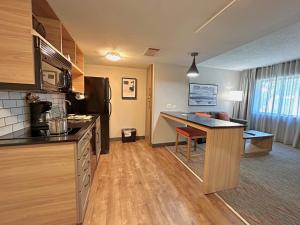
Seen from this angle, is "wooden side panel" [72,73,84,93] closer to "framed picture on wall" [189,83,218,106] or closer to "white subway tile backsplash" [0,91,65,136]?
"white subway tile backsplash" [0,91,65,136]

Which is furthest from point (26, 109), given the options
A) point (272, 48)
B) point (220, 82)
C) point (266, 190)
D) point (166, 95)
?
point (220, 82)

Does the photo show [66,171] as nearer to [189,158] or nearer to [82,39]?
[82,39]

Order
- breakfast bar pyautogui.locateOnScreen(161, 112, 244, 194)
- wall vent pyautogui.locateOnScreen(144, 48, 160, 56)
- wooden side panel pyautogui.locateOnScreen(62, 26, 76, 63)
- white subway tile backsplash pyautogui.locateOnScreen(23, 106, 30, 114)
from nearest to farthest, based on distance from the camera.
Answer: white subway tile backsplash pyautogui.locateOnScreen(23, 106, 30, 114) → breakfast bar pyautogui.locateOnScreen(161, 112, 244, 194) → wooden side panel pyautogui.locateOnScreen(62, 26, 76, 63) → wall vent pyautogui.locateOnScreen(144, 48, 160, 56)

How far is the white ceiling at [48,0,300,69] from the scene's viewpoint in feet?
4.65

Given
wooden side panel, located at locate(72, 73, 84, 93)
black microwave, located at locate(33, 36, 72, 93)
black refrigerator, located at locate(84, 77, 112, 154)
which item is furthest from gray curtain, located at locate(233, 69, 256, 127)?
black microwave, located at locate(33, 36, 72, 93)

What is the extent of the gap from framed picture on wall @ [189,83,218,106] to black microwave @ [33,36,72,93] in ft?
12.5

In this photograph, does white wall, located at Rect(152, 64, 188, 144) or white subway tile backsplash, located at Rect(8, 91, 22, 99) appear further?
white wall, located at Rect(152, 64, 188, 144)

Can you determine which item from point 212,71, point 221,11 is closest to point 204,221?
point 221,11

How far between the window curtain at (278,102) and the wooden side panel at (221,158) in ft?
10.9

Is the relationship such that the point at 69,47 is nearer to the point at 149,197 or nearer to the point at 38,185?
the point at 38,185

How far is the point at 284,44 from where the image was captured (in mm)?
2906

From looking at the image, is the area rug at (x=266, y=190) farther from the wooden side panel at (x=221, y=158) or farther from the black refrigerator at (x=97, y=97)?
the black refrigerator at (x=97, y=97)

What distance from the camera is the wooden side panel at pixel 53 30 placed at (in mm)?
1697

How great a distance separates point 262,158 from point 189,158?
1638 mm
